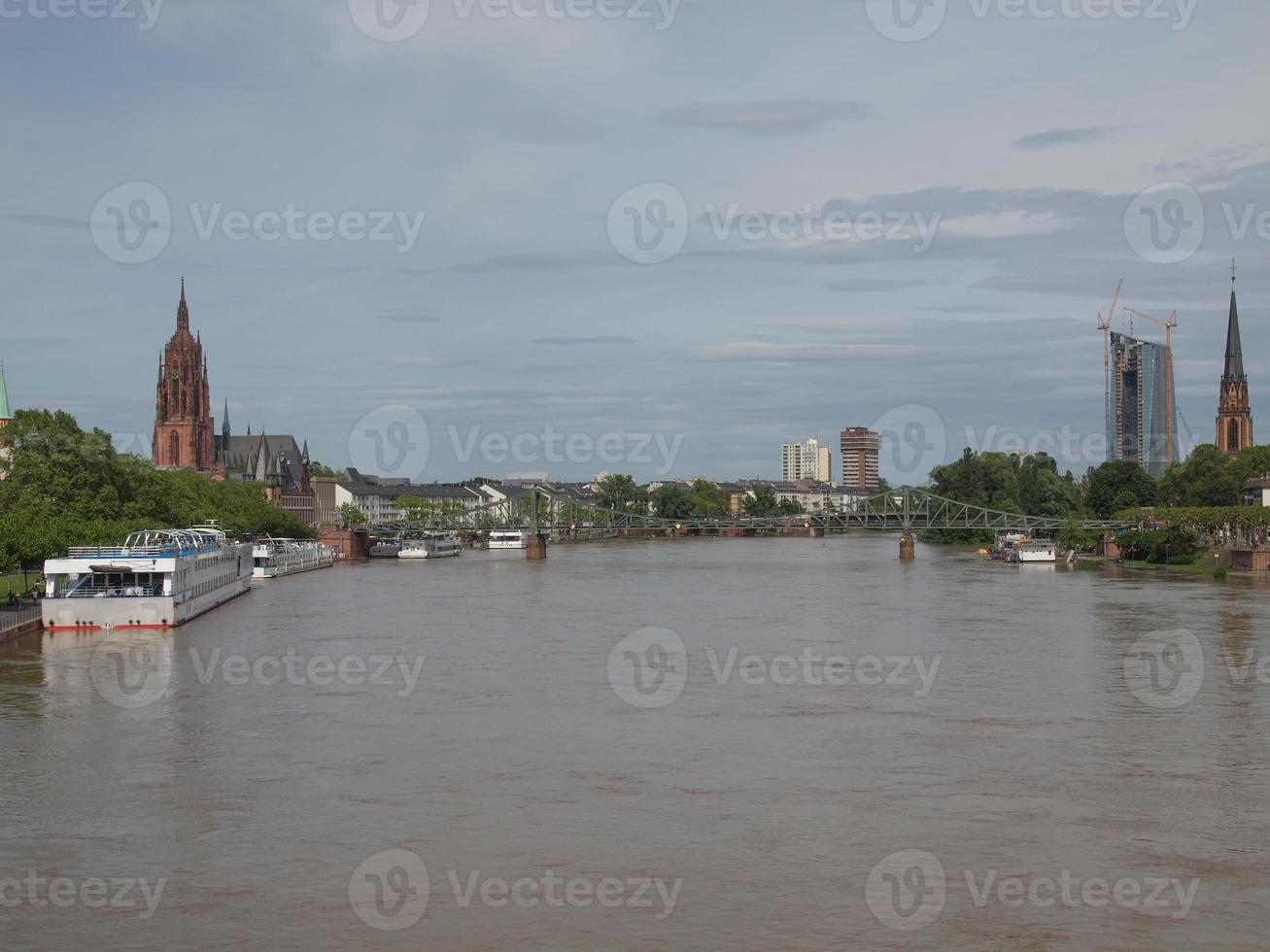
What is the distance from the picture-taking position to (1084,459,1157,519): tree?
107000 mm

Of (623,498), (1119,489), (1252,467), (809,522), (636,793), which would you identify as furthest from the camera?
(623,498)

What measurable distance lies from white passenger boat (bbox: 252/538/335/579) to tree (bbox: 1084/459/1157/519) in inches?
2170

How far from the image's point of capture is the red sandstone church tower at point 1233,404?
134 meters

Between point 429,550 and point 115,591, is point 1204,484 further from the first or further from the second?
point 115,591

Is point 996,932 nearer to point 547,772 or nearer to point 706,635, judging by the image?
point 547,772

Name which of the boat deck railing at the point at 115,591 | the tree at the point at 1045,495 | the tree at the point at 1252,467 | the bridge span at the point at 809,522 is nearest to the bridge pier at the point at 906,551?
the bridge span at the point at 809,522

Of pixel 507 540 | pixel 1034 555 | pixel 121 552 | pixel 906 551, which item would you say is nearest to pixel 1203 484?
pixel 1034 555

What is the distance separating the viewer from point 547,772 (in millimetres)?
20031

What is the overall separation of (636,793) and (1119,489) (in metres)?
96.4

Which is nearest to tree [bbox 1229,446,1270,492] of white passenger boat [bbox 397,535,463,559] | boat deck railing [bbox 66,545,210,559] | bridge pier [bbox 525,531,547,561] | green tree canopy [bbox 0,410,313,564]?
bridge pier [bbox 525,531,547,561]

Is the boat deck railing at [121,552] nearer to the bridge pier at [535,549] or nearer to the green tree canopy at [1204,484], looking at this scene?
the bridge pier at [535,549]

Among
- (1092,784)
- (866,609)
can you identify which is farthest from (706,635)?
(1092,784)

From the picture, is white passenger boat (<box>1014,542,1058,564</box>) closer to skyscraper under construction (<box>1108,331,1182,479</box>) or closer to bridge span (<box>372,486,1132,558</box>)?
bridge span (<box>372,486,1132,558</box>)

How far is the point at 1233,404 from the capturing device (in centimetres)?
13488
